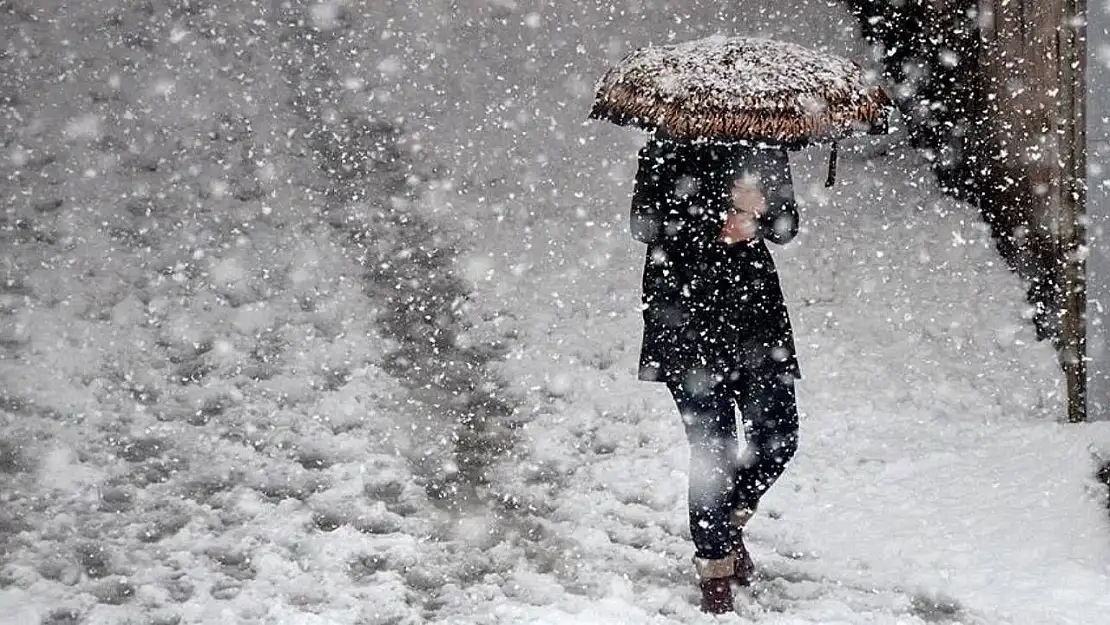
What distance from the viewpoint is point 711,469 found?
429 cm

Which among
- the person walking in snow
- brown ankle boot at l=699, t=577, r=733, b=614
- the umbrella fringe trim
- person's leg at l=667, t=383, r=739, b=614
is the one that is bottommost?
brown ankle boot at l=699, t=577, r=733, b=614

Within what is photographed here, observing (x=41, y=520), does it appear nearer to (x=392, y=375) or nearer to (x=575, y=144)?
(x=392, y=375)

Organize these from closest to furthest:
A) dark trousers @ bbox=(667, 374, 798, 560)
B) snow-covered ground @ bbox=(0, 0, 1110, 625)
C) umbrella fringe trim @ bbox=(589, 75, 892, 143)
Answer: umbrella fringe trim @ bbox=(589, 75, 892, 143) < dark trousers @ bbox=(667, 374, 798, 560) < snow-covered ground @ bbox=(0, 0, 1110, 625)

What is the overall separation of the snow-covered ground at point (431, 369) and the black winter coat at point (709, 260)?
3.47ft

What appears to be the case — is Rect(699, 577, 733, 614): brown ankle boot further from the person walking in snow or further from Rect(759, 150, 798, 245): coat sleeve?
Rect(759, 150, 798, 245): coat sleeve

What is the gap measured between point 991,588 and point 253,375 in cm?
409

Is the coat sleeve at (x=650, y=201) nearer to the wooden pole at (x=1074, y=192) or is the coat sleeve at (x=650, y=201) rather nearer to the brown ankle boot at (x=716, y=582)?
the brown ankle boot at (x=716, y=582)

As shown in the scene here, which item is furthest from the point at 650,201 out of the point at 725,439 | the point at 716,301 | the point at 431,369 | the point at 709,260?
the point at 431,369

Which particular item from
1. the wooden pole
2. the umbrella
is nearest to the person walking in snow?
the umbrella

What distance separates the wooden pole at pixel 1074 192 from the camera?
5.77 meters

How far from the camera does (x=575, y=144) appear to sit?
10.2 m

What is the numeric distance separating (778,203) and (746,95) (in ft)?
1.35

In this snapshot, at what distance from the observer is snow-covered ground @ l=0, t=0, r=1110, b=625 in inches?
191

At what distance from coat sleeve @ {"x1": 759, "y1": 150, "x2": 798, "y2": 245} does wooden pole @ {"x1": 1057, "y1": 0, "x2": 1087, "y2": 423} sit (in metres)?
2.30
